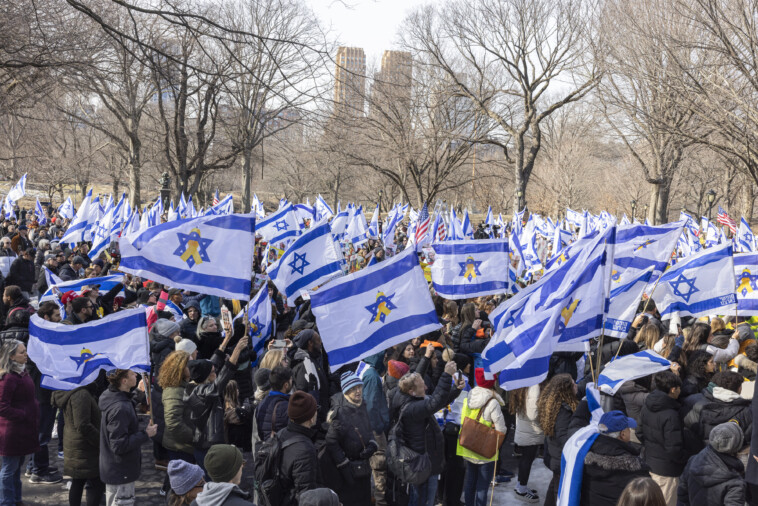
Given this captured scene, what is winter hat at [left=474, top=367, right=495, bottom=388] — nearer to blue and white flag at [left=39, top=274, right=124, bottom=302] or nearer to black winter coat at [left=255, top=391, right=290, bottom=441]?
black winter coat at [left=255, top=391, right=290, bottom=441]

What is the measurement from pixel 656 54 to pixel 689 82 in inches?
48.0

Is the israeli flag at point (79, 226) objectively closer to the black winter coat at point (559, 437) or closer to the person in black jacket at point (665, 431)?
the black winter coat at point (559, 437)

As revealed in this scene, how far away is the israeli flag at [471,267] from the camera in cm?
885

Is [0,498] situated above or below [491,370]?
below

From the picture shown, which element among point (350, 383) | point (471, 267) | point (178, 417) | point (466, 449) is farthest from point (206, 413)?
point (471, 267)

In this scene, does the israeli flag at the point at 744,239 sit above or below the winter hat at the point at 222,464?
above

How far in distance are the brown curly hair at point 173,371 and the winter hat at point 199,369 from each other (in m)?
0.09

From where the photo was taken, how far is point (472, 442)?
5.84 metres

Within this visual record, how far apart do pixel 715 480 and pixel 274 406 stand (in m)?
3.24

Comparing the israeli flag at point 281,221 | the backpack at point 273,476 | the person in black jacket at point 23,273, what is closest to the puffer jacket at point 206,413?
the backpack at point 273,476

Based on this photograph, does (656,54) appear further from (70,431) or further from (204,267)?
(70,431)

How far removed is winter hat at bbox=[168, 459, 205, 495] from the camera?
3.88m

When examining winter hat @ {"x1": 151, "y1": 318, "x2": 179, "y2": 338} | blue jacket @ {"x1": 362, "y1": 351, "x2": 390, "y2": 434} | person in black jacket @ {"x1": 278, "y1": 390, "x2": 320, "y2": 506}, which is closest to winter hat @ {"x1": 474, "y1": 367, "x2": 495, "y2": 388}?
blue jacket @ {"x1": 362, "y1": 351, "x2": 390, "y2": 434}

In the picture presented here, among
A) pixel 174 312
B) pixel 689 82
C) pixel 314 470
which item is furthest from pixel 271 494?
pixel 689 82
